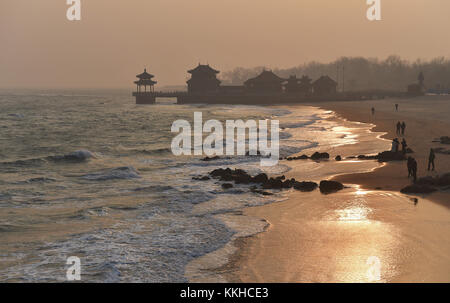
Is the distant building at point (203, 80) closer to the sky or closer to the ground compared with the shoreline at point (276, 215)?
closer to the sky

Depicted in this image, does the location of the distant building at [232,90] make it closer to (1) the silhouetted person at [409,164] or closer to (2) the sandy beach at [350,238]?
(1) the silhouetted person at [409,164]

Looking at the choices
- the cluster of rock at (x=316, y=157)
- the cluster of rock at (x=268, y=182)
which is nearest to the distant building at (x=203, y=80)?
the cluster of rock at (x=316, y=157)

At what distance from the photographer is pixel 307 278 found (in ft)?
32.3

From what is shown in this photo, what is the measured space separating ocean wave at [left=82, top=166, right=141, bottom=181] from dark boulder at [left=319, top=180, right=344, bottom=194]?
9.36 m

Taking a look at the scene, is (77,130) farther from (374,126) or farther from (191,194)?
(191,194)

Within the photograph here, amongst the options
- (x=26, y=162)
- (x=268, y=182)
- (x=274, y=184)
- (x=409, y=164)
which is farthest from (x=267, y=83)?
(x=274, y=184)

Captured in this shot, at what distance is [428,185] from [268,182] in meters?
5.94

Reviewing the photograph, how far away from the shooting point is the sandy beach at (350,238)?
10.1 meters

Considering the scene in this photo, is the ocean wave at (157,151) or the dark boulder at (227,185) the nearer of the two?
the dark boulder at (227,185)

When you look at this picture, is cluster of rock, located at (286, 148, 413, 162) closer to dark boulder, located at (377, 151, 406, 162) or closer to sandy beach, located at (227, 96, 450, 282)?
dark boulder, located at (377, 151, 406, 162)

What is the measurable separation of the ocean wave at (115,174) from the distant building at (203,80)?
79164 mm

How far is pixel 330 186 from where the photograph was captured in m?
18.4

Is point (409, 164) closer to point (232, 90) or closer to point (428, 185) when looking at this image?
point (428, 185)
